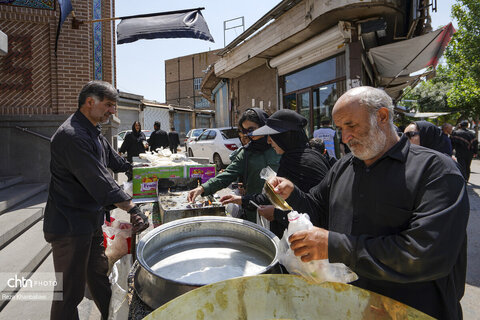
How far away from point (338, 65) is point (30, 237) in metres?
8.07

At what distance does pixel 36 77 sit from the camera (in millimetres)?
6949

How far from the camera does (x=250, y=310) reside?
1.10 metres

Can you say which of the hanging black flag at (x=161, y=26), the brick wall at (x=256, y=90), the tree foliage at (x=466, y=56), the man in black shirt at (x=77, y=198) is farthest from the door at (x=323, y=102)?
the tree foliage at (x=466, y=56)

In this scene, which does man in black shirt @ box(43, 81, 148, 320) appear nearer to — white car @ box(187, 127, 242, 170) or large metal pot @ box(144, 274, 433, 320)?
large metal pot @ box(144, 274, 433, 320)

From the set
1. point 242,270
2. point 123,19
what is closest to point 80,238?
point 242,270

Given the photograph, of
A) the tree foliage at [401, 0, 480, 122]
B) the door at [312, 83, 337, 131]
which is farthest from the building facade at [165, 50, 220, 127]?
the door at [312, 83, 337, 131]

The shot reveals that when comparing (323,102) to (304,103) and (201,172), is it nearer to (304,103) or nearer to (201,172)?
(304,103)

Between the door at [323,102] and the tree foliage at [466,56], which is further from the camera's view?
the tree foliage at [466,56]

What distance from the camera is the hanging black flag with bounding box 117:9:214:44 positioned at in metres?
6.64

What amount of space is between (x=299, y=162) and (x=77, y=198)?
1679 mm

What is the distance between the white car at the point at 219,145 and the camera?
34.7 ft

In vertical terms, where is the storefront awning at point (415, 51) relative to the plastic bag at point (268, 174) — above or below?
above

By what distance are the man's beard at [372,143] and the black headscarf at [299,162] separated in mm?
949

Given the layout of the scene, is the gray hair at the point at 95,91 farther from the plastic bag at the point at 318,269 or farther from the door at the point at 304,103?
the door at the point at 304,103
